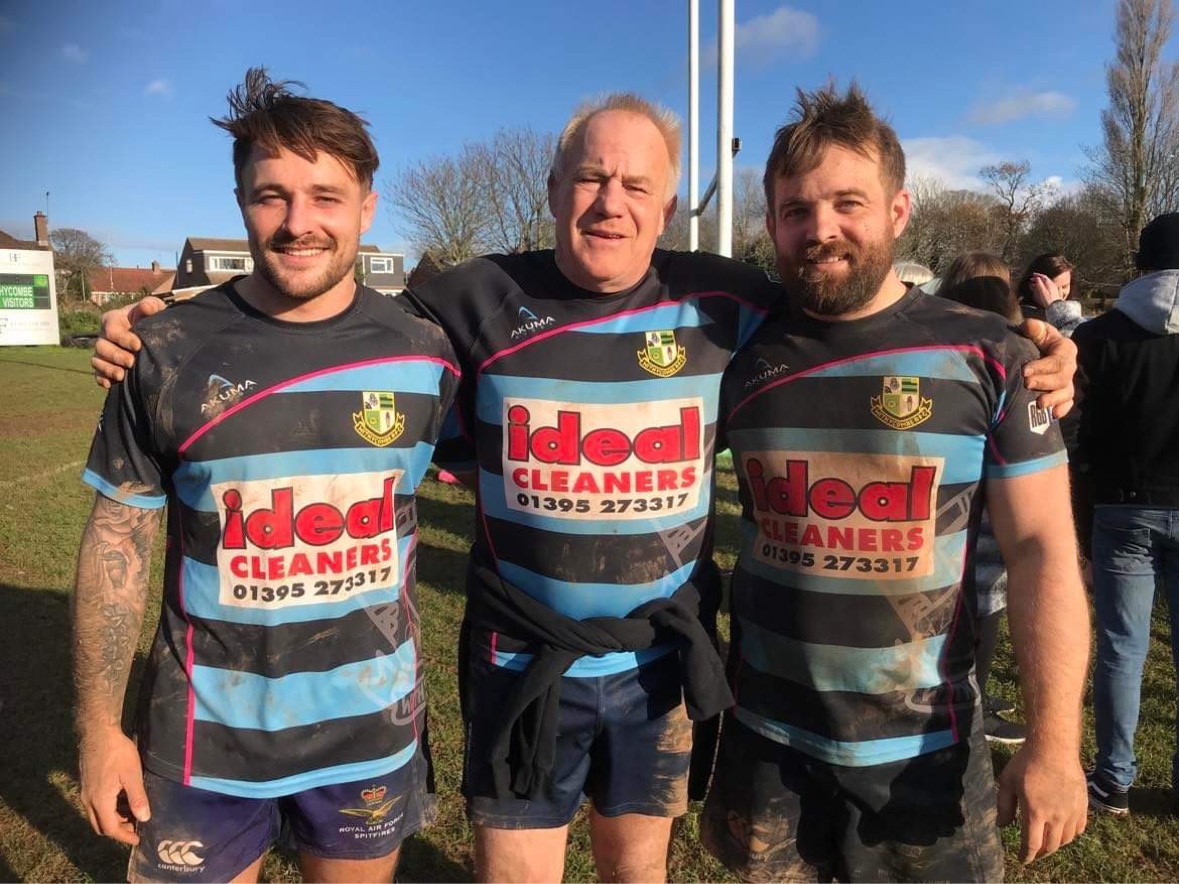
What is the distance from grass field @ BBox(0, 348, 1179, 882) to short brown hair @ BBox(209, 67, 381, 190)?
9.19ft

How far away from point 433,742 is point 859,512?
9.32 ft

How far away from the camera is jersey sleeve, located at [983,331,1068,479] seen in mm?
1864

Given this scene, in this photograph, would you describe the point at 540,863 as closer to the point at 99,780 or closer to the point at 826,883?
the point at 826,883

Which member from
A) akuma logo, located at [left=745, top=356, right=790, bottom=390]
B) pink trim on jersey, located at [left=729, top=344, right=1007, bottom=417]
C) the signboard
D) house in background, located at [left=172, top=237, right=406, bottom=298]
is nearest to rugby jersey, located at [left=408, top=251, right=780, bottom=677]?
akuma logo, located at [left=745, top=356, right=790, bottom=390]

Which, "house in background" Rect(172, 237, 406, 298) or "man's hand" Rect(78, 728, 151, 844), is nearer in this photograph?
"man's hand" Rect(78, 728, 151, 844)

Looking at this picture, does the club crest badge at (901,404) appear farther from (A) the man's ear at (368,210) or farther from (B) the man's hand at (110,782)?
(B) the man's hand at (110,782)

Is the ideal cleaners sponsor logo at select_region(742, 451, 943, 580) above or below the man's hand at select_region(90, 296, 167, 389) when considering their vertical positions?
below

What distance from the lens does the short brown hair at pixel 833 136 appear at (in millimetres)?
1993

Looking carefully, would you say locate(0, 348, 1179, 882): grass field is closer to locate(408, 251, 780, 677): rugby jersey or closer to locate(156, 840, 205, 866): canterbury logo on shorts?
locate(156, 840, 205, 866): canterbury logo on shorts

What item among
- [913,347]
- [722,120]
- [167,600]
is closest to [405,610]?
[167,600]

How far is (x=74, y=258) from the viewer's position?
5216 cm

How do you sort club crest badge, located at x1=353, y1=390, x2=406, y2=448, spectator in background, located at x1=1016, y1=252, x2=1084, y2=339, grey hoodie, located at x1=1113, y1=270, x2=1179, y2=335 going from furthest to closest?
spectator in background, located at x1=1016, y1=252, x2=1084, y2=339 → grey hoodie, located at x1=1113, y1=270, x2=1179, y2=335 → club crest badge, located at x1=353, y1=390, x2=406, y2=448

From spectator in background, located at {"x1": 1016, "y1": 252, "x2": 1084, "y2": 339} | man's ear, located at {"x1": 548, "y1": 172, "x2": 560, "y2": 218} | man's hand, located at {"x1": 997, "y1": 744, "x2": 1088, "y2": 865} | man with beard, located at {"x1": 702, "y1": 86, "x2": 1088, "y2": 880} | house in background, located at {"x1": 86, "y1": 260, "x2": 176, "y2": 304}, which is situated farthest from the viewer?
house in background, located at {"x1": 86, "y1": 260, "x2": 176, "y2": 304}

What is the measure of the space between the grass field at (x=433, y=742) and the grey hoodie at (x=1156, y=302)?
2.18m
